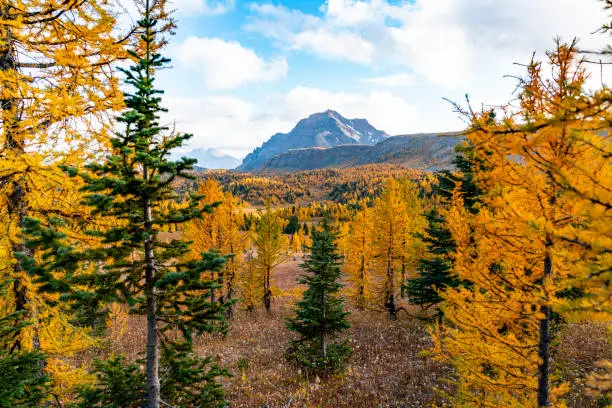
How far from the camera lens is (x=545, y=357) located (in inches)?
193

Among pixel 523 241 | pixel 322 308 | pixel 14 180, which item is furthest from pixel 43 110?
pixel 322 308

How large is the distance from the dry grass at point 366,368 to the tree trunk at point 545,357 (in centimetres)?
373

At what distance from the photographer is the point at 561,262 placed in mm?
4926

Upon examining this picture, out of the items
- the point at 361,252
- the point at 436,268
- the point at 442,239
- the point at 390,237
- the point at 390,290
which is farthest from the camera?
the point at 361,252

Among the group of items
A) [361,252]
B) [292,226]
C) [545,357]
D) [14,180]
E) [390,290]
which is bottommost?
[292,226]

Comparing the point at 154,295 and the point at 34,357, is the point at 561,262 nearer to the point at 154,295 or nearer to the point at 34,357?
the point at 154,295

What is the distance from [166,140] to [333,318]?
11.7 metres

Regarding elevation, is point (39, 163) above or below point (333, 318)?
above

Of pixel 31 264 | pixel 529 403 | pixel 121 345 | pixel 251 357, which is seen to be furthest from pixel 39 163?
pixel 121 345

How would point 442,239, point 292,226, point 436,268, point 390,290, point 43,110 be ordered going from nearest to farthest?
point 43,110 → point 442,239 → point 436,268 → point 390,290 → point 292,226

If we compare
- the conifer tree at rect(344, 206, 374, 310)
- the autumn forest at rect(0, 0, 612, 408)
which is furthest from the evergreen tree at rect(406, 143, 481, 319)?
the conifer tree at rect(344, 206, 374, 310)

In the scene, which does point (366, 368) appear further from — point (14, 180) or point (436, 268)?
point (14, 180)

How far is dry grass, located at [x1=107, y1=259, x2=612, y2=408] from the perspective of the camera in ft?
35.7

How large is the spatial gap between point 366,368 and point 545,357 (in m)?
10.2
